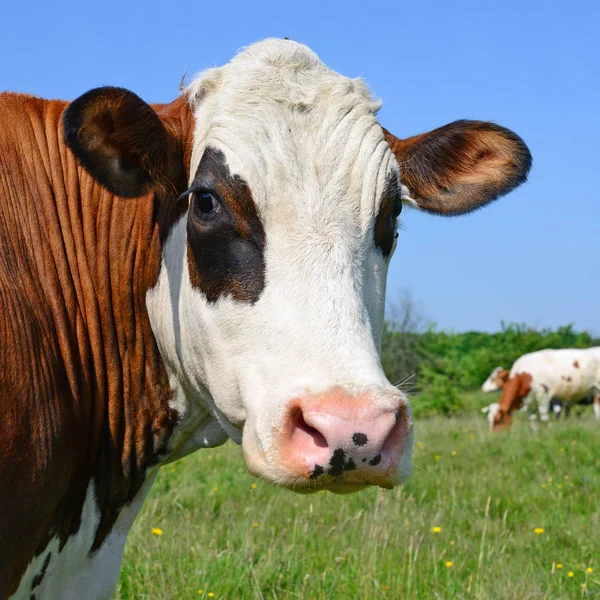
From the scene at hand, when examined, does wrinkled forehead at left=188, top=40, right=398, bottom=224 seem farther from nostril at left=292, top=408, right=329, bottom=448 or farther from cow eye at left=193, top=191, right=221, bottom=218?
nostril at left=292, top=408, right=329, bottom=448

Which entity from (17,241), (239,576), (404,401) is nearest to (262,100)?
(17,241)

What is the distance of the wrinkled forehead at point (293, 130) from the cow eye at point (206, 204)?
0.40ft

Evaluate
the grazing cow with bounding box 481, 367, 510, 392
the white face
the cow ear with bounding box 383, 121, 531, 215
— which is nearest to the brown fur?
the white face

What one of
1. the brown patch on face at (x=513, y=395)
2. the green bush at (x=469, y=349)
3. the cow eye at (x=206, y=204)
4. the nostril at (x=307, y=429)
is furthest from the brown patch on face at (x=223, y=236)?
the green bush at (x=469, y=349)

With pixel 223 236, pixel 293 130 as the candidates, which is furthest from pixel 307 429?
pixel 293 130

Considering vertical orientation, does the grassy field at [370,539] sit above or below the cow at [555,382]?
below

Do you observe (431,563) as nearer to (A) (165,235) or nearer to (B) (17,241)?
(A) (165,235)

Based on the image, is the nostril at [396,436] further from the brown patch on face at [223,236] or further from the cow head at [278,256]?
the brown patch on face at [223,236]

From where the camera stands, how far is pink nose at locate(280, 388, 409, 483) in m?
2.35

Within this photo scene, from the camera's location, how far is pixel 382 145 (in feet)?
10.3

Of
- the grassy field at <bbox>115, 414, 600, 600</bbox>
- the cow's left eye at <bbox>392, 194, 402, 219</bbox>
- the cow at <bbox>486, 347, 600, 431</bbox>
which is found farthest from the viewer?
the cow at <bbox>486, 347, 600, 431</bbox>

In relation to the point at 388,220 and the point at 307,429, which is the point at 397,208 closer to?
the point at 388,220

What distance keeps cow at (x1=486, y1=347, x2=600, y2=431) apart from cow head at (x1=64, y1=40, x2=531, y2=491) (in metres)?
22.0

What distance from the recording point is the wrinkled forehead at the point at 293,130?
2.81 m
